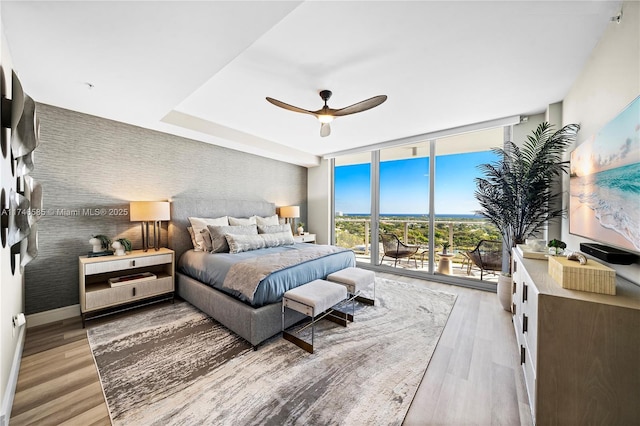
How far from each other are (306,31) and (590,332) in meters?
2.49

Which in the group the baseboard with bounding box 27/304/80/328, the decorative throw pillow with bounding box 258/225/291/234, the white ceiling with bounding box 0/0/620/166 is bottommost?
the baseboard with bounding box 27/304/80/328

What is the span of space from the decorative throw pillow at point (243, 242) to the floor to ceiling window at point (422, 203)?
2.51 meters

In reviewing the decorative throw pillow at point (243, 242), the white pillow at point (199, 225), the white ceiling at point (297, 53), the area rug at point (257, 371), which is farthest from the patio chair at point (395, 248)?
the white pillow at point (199, 225)

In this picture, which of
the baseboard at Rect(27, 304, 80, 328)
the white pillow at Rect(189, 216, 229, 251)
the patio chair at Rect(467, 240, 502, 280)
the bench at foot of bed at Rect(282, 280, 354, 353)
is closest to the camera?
the bench at foot of bed at Rect(282, 280, 354, 353)

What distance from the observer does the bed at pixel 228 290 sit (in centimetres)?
221

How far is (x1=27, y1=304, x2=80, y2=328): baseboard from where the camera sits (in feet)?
8.33

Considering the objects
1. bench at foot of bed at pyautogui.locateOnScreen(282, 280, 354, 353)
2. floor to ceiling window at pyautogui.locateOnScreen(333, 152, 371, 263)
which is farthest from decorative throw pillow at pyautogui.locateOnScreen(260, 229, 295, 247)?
floor to ceiling window at pyautogui.locateOnScreen(333, 152, 371, 263)

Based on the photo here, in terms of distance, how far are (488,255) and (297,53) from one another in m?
3.88

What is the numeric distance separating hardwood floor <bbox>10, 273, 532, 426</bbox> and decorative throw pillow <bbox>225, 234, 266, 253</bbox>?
5.43 ft

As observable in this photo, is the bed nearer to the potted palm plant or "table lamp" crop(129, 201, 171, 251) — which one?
"table lamp" crop(129, 201, 171, 251)

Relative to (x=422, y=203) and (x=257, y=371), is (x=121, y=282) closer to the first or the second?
(x=257, y=371)

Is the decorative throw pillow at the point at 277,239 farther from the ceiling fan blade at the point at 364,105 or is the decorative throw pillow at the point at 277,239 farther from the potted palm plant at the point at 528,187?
the potted palm plant at the point at 528,187

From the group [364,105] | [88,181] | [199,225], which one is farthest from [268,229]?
[364,105]

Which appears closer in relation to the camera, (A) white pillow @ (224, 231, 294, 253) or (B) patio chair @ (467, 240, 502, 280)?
(A) white pillow @ (224, 231, 294, 253)
